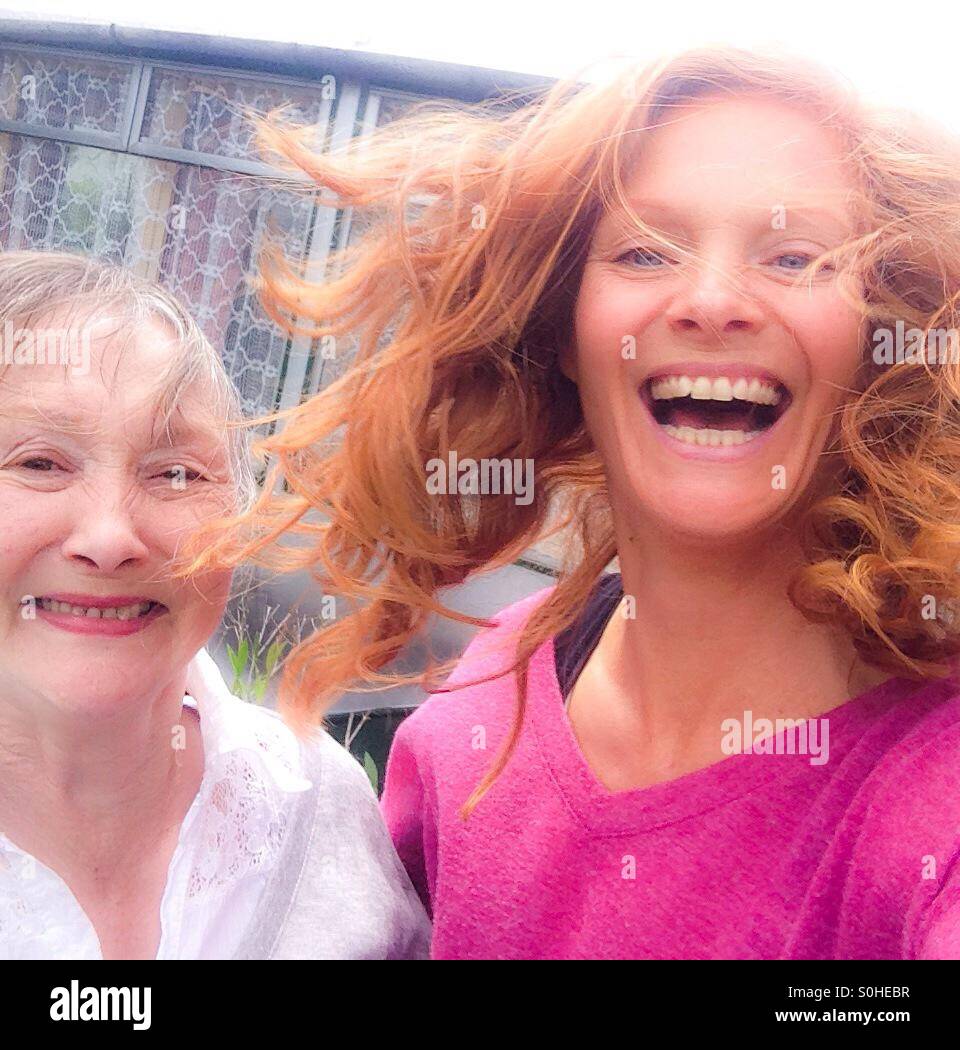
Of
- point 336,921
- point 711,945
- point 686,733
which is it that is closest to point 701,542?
point 686,733

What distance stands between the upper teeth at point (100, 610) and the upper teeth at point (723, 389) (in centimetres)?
38

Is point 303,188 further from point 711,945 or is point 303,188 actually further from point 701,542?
point 711,945

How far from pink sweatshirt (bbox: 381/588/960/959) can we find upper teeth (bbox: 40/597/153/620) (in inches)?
12.1

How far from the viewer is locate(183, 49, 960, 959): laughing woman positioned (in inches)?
24.1

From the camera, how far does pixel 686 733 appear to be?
0.73m

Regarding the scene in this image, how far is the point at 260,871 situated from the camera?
2.31 feet

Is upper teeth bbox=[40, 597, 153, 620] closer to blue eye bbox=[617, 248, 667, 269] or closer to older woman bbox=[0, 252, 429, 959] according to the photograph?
older woman bbox=[0, 252, 429, 959]

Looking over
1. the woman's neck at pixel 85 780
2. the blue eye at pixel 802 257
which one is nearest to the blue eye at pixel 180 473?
the woman's neck at pixel 85 780

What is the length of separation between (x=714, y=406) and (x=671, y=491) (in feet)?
0.22

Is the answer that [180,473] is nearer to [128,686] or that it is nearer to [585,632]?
[128,686]

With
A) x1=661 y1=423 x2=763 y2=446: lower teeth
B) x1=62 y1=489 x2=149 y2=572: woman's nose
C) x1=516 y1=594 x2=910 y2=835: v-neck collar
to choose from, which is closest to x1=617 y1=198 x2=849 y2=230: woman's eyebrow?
x1=661 y1=423 x2=763 y2=446: lower teeth

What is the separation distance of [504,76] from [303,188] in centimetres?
19

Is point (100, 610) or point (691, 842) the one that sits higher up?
point (100, 610)

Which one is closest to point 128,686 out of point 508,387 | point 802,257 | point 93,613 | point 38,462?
point 93,613
